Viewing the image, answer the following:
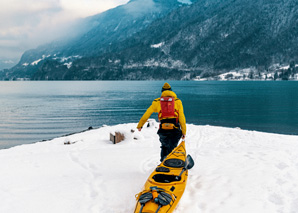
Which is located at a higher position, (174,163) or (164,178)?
(174,163)

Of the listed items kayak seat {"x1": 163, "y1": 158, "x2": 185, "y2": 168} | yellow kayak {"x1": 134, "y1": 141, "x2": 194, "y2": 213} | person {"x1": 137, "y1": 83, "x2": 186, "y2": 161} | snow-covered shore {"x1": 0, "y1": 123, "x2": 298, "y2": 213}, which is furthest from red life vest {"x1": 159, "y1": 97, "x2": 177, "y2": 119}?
snow-covered shore {"x1": 0, "y1": 123, "x2": 298, "y2": 213}

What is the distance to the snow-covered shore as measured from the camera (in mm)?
6926

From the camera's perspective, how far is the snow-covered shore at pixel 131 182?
6.93 metres

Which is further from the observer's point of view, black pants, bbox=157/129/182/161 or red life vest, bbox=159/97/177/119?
black pants, bbox=157/129/182/161

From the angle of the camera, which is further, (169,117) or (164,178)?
(169,117)

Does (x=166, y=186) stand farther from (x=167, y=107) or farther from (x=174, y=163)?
(x=167, y=107)

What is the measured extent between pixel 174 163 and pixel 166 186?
1.33 metres

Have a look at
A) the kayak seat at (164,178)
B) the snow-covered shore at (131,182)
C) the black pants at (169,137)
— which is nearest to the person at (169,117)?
the black pants at (169,137)

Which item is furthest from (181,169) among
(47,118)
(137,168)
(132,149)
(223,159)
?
(47,118)

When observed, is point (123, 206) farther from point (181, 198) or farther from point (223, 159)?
point (223, 159)

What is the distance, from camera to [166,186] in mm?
6977

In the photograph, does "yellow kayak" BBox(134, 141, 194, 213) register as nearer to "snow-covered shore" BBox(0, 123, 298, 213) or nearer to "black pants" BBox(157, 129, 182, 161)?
"black pants" BBox(157, 129, 182, 161)

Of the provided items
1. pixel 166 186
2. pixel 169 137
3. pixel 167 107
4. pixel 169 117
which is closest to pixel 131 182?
pixel 169 137

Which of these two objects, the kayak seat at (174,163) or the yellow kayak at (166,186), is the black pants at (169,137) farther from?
the kayak seat at (174,163)
